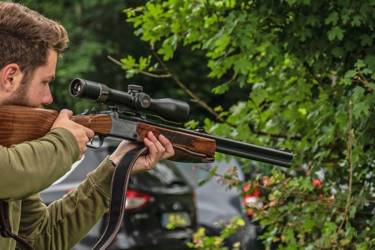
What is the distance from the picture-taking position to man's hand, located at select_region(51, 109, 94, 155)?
12.0ft

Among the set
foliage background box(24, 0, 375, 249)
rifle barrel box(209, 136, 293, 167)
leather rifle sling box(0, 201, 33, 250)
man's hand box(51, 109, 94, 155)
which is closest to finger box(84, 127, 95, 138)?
man's hand box(51, 109, 94, 155)

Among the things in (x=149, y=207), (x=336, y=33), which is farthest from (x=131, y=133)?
(x=149, y=207)

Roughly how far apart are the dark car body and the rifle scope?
13.6 ft

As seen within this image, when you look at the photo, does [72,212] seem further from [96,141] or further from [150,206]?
[150,206]

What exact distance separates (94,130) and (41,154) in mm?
422

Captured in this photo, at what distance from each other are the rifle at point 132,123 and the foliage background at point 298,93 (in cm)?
99

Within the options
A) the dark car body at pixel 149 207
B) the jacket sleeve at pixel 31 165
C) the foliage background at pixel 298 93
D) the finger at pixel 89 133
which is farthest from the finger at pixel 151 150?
the dark car body at pixel 149 207

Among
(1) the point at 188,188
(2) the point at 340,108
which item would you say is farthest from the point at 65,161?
(1) the point at 188,188

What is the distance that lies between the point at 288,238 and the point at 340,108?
0.81m

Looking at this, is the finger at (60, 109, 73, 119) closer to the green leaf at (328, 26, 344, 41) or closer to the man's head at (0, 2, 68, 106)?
the man's head at (0, 2, 68, 106)

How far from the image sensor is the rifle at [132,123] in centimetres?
363

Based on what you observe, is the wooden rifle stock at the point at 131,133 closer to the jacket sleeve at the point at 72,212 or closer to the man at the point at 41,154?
the man at the point at 41,154

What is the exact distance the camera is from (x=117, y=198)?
13.2 ft

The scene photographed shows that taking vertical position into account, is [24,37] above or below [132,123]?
above
